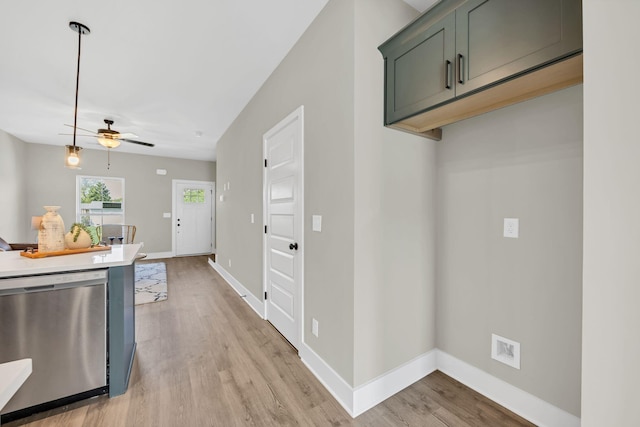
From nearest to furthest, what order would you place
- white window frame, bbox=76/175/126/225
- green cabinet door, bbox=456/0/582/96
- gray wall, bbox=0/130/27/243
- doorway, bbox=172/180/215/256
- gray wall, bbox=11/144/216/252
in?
green cabinet door, bbox=456/0/582/96, gray wall, bbox=0/130/27/243, gray wall, bbox=11/144/216/252, white window frame, bbox=76/175/126/225, doorway, bbox=172/180/215/256

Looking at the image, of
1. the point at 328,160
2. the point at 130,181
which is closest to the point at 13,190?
the point at 130,181

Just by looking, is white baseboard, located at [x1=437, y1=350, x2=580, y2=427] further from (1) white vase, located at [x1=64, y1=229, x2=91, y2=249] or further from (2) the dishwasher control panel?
(1) white vase, located at [x1=64, y1=229, x2=91, y2=249]

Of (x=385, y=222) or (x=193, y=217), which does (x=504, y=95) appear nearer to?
(x=385, y=222)

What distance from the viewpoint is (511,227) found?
172cm

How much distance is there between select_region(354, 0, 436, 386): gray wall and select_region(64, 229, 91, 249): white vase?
2117mm

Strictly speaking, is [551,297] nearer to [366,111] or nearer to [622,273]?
[622,273]

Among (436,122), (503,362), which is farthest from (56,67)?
(503,362)

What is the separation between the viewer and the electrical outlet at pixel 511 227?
1.69 meters

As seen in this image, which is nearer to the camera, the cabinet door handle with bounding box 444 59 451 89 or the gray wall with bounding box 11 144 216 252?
the cabinet door handle with bounding box 444 59 451 89

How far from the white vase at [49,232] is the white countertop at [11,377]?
1.76 metres

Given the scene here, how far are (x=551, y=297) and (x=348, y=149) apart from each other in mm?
1481

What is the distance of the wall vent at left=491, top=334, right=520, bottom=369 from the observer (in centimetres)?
170

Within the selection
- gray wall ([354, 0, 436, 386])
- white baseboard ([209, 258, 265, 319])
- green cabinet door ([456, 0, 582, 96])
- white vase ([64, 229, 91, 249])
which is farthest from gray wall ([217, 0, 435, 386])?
white vase ([64, 229, 91, 249])

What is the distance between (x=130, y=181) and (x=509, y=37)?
8006 millimetres
